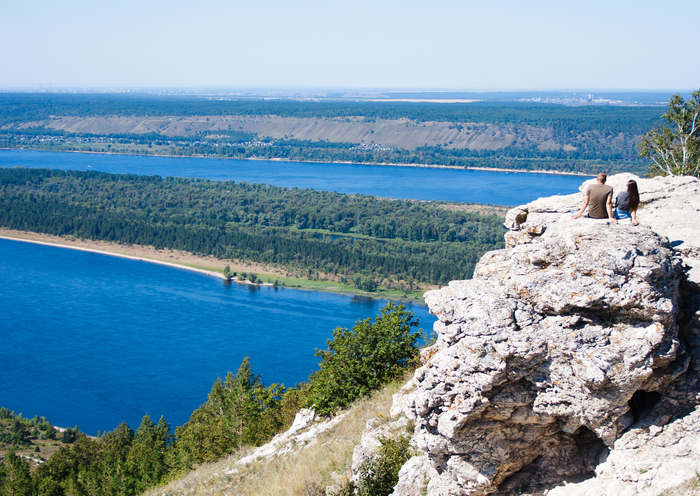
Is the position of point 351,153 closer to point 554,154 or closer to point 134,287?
point 554,154

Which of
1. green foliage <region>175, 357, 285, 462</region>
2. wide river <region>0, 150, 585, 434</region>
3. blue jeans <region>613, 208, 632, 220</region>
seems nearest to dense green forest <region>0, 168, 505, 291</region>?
wide river <region>0, 150, 585, 434</region>

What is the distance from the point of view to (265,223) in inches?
4035

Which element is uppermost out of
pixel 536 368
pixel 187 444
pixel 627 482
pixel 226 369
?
pixel 536 368

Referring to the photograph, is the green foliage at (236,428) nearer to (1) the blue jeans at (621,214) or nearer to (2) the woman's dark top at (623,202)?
(1) the blue jeans at (621,214)

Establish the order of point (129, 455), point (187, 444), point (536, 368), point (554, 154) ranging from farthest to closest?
point (554, 154)
point (129, 455)
point (187, 444)
point (536, 368)

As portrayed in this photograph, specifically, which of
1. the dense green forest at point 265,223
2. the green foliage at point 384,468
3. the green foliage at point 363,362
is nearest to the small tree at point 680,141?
the green foliage at point 363,362

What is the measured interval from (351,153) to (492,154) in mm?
44197

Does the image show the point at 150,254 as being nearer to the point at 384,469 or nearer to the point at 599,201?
the point at 384,469

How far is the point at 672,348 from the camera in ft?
23.2

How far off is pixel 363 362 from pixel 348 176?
461 ft

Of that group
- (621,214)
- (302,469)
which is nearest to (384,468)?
(302,469)

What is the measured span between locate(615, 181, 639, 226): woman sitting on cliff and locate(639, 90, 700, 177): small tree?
15.5 meters

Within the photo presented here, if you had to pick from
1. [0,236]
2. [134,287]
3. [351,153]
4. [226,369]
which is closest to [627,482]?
[226,369]

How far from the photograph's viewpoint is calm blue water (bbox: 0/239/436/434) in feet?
146
